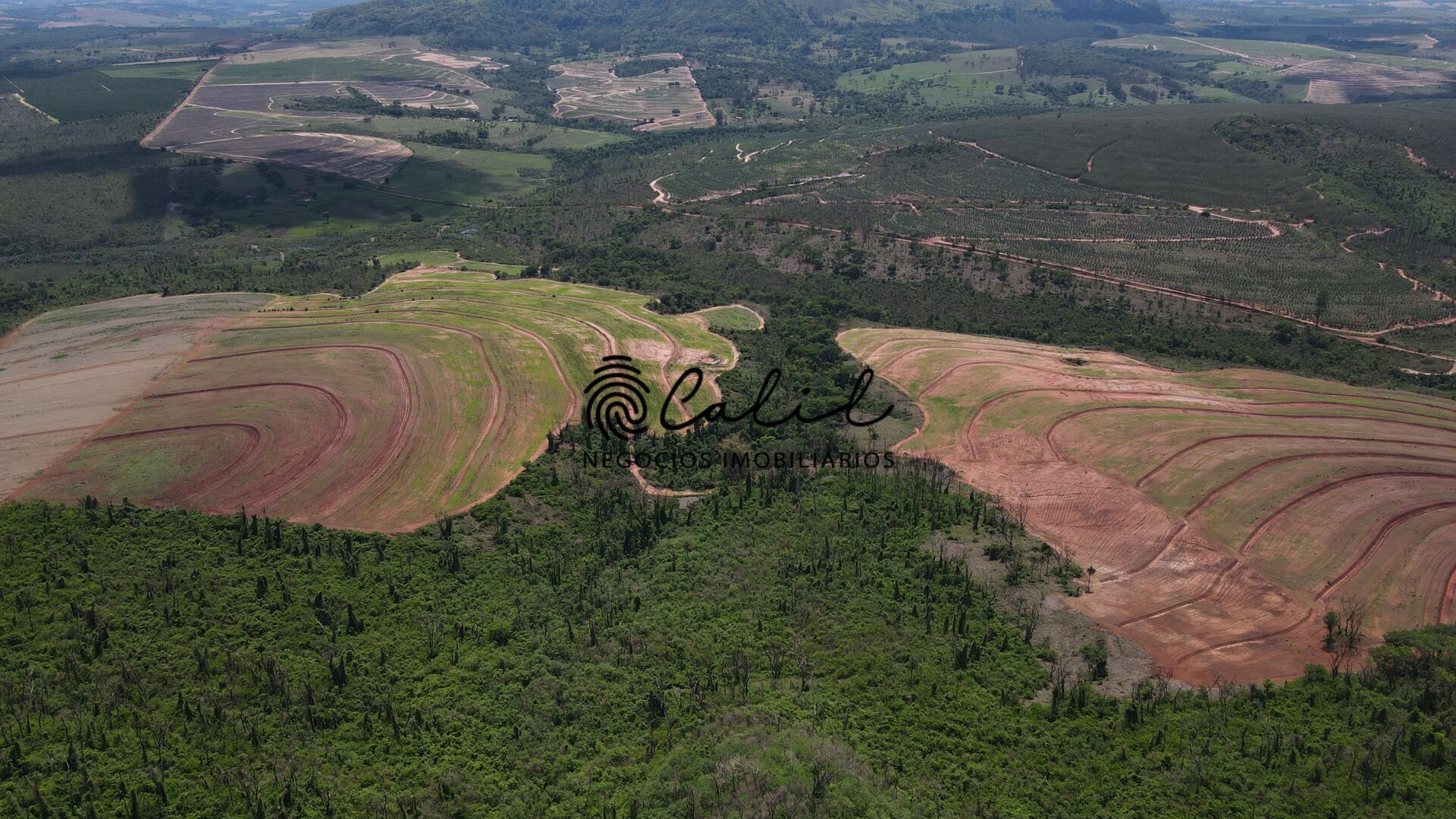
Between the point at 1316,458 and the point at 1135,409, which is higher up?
the point at 1135,409

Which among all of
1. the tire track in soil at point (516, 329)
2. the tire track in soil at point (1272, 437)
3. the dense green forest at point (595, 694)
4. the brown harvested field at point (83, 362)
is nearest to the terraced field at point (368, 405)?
the tire track in soil at point (516, 329)

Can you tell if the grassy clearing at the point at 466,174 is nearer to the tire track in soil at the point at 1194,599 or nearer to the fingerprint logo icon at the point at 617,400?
the fingerprint logo icon at the point at 617,400

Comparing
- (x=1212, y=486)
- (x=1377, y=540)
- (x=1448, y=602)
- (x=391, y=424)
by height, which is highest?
(x=391, y=424)

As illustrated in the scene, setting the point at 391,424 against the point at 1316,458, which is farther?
the point at 391,424

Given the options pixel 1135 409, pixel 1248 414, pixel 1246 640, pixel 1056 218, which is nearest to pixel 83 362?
pixel 1246 640

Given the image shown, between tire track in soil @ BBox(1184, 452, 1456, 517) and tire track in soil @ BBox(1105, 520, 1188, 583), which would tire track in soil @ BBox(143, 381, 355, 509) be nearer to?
tire track in soil @ BBox(1105, 520, 1188, 583)

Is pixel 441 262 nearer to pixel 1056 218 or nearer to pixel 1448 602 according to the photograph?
pixel 1056 218
